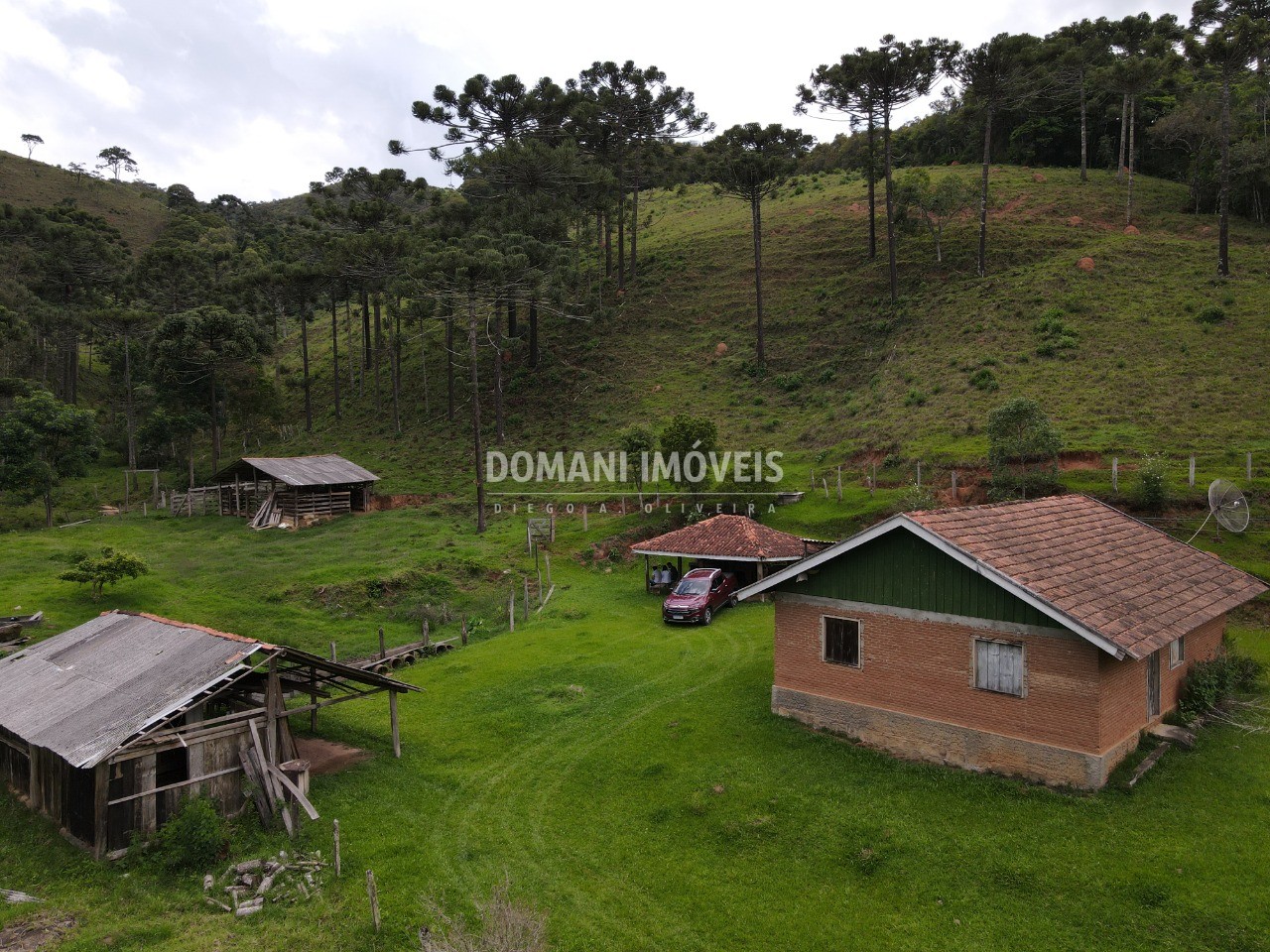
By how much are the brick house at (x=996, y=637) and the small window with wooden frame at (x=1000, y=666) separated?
0.02m

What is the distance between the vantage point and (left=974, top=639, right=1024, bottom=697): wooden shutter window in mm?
12352

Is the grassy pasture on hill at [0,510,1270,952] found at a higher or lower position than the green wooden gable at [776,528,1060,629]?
lower

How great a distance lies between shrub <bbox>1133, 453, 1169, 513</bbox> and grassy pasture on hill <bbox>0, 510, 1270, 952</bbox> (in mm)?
6343

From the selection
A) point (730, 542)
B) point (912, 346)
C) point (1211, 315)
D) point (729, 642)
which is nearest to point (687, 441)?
point (730, 542)

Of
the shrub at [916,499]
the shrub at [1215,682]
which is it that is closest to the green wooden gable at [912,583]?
the shrub at [1215,682]

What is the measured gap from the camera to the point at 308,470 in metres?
38.3

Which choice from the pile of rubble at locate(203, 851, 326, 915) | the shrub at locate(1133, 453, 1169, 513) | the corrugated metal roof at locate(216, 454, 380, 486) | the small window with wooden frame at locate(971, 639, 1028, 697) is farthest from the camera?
the corrugated metal roof at locate(216, 454, 380, 486)

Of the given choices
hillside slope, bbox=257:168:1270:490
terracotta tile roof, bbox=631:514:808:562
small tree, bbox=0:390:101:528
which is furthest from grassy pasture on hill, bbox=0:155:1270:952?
small tree, bbox=0:390:101:528

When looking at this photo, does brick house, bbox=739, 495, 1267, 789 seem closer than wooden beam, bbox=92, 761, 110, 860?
No

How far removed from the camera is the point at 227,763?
41.8 feet

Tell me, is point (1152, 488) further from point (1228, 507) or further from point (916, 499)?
point (916, 499)

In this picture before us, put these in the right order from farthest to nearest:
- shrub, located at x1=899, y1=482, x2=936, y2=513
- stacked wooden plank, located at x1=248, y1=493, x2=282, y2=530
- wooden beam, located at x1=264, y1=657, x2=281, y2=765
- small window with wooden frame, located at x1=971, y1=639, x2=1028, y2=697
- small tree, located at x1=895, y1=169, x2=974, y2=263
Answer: small tree, located at x1=895, y1=169, x2=974, y2=263 → stacked wooden plank, located at x1=248, y1=493, x2=282, y2=530 → shrub, located at x1=899, y1=482, x2=936, y2=513 → wooden beam, located at x1=264, y1=657, x2=281, y2=765 → small window with wooden frame, located at x1=971, y1=639, x2=1028, y2=697

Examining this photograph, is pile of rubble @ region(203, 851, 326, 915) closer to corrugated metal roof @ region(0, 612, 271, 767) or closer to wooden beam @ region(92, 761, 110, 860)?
wooden beam @ region(92, 761, 110, 860)

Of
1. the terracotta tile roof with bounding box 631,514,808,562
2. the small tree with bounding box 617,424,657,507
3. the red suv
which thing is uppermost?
the small tree with bounding box 617,424,657,507
